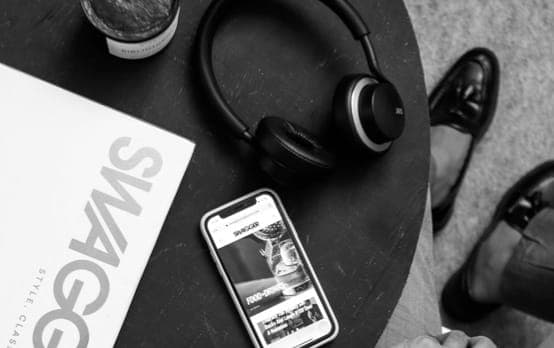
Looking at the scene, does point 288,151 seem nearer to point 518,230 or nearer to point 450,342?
point 450,342

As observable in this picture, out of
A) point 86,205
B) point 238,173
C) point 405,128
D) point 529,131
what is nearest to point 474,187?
point 529,131

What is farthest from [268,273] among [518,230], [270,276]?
[518,230]

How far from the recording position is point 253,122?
651 millimetres

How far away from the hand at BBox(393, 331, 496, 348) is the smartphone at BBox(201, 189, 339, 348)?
92 mm

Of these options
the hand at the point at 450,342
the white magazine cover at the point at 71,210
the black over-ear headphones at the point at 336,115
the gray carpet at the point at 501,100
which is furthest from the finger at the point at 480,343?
the gray carpet at the point at 501,100

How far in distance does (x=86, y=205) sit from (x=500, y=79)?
33.9 inches

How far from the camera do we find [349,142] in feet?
2.08

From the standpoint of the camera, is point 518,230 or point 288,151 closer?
point 288,151

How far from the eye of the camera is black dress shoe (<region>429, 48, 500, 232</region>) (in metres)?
1.13

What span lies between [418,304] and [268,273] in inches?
10.9

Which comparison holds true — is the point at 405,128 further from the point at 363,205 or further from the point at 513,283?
the point at 513,283

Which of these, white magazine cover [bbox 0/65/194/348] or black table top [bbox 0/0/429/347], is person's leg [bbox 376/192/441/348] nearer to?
black table top [bbox 0/0/429/347]

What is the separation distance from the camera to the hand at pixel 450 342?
67cm

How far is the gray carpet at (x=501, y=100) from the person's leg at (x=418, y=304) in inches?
13.6
